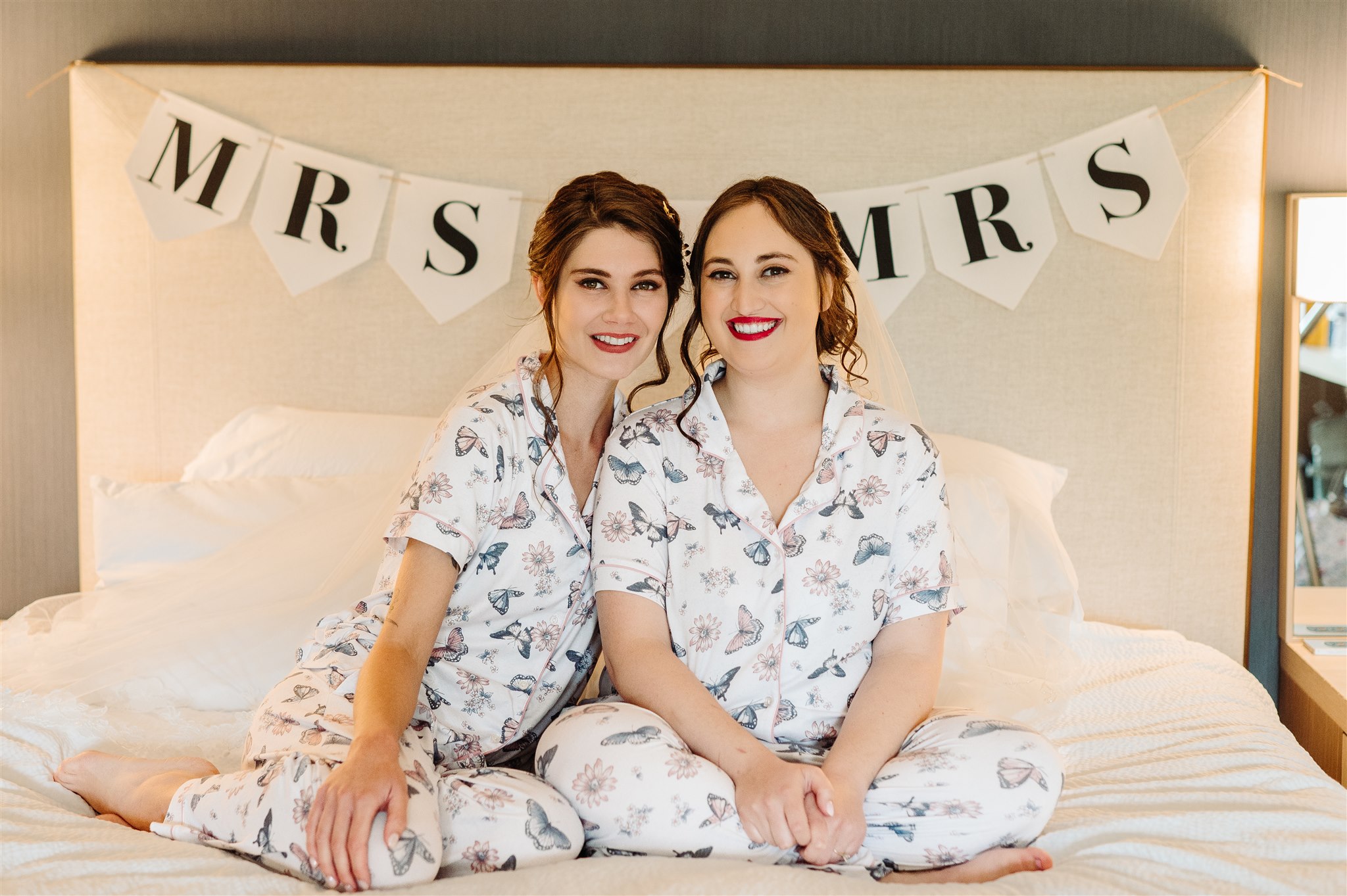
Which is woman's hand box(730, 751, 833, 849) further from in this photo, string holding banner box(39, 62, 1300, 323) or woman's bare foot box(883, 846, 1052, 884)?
string holding banner box(39, 62, 1300, 323)

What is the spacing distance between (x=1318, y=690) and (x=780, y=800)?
152 cm

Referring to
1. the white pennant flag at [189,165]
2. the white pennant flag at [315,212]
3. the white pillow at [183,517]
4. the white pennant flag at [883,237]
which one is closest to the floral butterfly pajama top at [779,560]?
the white pillow at [183,517]

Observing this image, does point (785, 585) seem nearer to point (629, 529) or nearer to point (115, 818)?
point (629, 529)

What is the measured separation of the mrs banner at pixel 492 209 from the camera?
94.7 inches

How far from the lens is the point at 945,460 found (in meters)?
2.21

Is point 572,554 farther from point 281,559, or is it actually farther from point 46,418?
point 46,418

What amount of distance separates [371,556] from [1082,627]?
1441mm

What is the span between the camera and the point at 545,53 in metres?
2.54

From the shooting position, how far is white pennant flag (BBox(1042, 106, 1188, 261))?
2387 millimetres

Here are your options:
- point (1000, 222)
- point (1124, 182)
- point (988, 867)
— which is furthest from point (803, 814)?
point (1124, 182)

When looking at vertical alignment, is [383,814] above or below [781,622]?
below

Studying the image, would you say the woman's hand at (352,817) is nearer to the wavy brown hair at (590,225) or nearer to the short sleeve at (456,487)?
the short sleeve at (456,487)

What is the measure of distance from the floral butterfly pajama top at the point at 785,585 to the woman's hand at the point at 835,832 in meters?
0.04

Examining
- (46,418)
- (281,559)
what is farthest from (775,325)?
(46,418)
